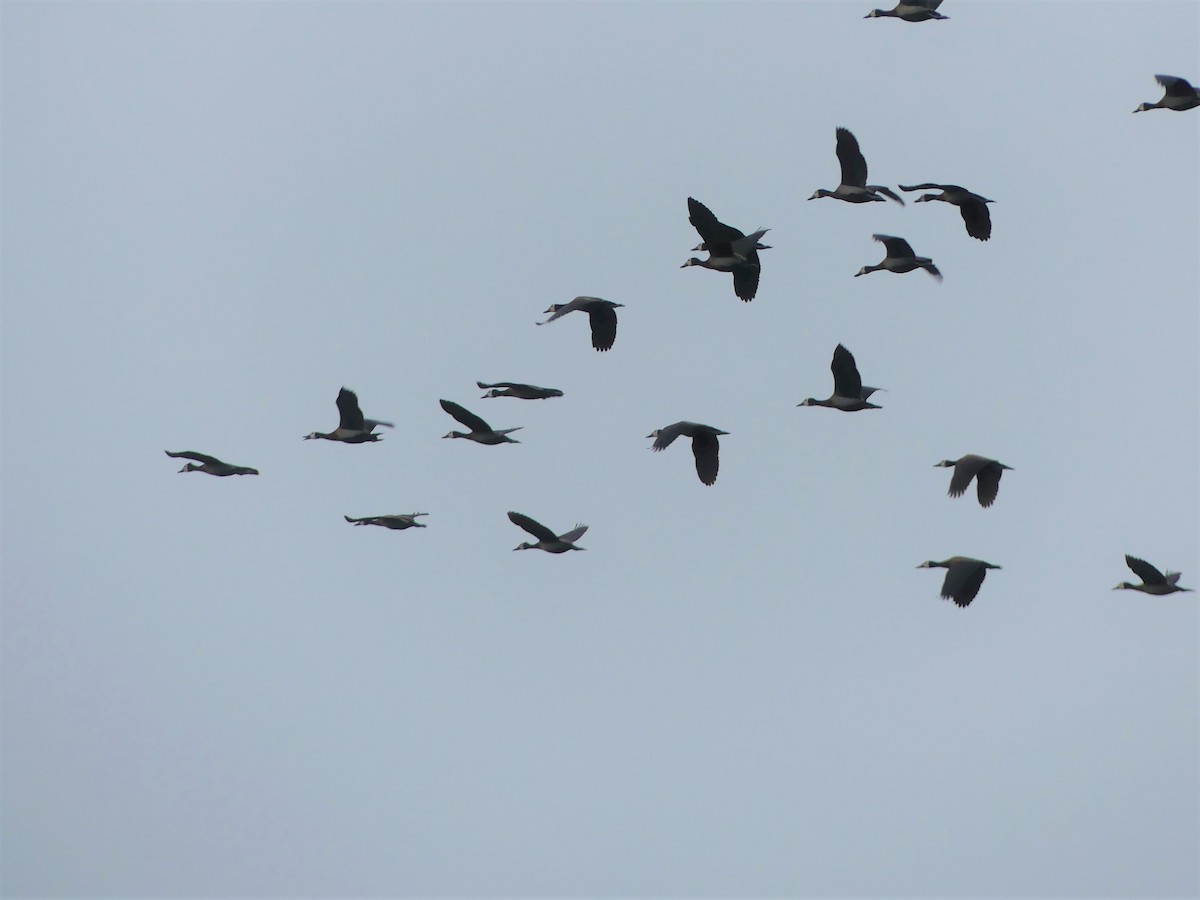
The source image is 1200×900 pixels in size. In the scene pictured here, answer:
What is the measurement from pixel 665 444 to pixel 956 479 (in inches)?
183

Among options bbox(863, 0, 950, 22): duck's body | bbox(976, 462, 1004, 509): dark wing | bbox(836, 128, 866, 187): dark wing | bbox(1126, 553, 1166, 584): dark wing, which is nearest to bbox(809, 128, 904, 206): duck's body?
bbox(836, 128, 866, 187): dark wing

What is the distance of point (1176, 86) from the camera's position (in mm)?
32875

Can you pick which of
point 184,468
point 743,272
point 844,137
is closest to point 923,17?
point 844,137

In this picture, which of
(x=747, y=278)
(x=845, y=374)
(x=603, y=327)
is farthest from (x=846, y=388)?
(x=603, y=327)

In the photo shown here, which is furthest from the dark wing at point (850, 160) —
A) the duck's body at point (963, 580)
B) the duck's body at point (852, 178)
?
the duck's body at point (963, 580)

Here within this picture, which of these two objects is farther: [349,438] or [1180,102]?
[349,438]

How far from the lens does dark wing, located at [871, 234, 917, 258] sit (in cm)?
3397

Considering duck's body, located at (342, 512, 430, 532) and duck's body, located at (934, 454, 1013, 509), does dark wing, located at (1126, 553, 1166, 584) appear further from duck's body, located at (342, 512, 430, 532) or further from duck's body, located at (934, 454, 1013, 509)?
→ duck's body, located at (342, 512, 430, 532)

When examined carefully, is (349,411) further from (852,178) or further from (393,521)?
(852,178)

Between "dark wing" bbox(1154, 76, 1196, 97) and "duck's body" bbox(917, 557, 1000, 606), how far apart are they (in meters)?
8.52

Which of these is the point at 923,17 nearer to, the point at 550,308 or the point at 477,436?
the point at 550,308

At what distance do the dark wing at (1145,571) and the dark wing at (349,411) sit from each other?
14.1 meters

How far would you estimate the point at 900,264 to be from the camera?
34781mm

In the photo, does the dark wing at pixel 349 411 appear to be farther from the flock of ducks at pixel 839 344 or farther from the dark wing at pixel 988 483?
the dark wing at pixel 988 483
